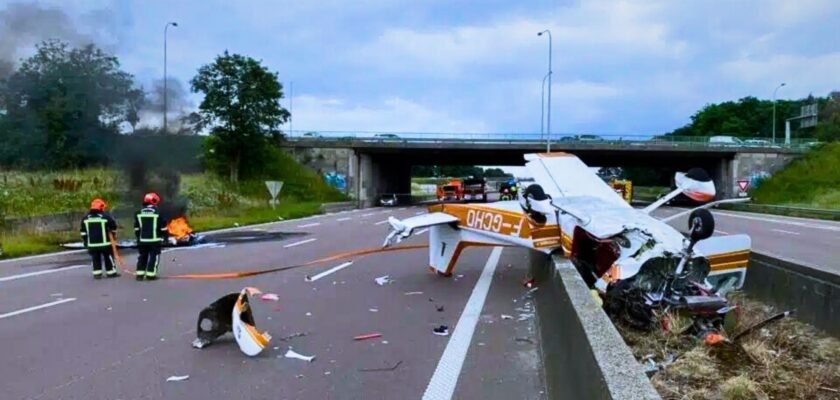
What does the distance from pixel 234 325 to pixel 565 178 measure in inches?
218

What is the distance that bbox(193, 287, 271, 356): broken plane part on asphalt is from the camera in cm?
698

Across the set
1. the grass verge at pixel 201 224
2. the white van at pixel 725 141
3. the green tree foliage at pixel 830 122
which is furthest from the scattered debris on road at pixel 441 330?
the green tree foliage at pixel 830 122

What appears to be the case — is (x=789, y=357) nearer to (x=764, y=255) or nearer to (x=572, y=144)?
(x=764, y=255)

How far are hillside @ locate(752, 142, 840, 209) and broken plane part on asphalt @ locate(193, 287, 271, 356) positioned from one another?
2012 inches

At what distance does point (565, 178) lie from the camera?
35.3 ft

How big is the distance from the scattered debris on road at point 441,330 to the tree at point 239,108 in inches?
1540

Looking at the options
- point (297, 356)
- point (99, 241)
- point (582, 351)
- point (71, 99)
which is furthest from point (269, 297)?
point (71, 99)

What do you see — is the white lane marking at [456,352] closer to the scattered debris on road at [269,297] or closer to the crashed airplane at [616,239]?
the crashed airplane at [616,239]

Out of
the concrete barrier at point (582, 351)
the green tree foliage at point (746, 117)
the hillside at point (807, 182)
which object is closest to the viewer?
the concrete barrier at point (582, 351)

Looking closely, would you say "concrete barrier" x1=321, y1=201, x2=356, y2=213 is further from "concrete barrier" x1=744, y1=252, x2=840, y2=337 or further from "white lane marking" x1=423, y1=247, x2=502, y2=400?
"concrete barrier" x1=744, y1=252, x2=840, y2=337

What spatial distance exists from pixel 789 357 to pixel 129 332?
6.57 m

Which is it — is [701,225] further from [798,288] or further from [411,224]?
[411,224]

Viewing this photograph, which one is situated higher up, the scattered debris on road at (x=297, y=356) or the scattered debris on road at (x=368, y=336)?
the scattered debris on road at (x=297, y=356)

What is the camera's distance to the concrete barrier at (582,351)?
3.37m
